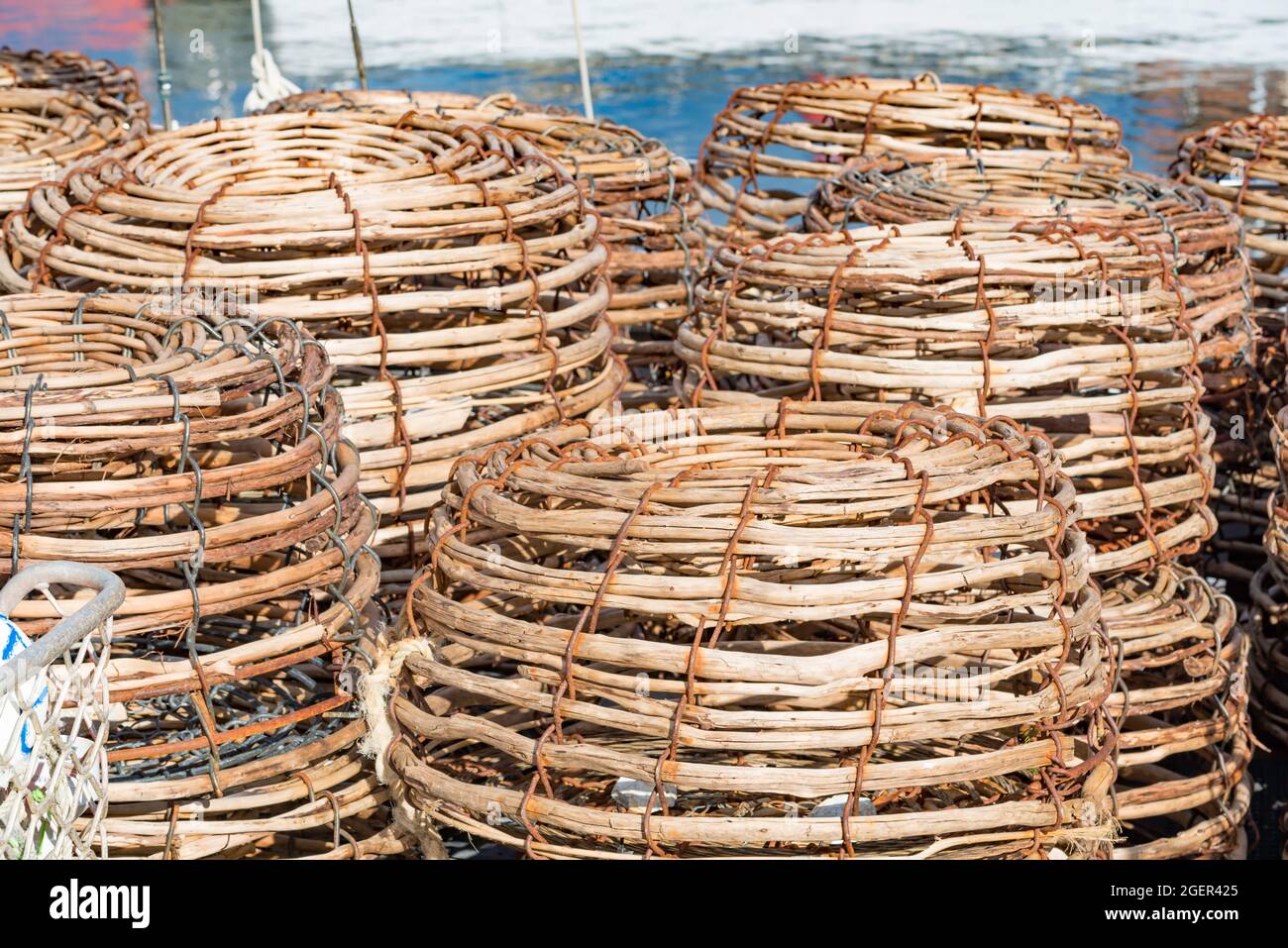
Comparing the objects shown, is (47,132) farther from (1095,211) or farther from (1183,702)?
(1183,702)

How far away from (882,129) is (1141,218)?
73cm

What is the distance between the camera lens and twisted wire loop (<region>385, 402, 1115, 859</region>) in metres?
1.34

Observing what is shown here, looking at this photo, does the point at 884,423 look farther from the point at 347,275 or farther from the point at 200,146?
the point at 200,146

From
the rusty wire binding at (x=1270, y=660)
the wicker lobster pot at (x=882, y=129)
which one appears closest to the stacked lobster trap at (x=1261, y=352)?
the rusty wire binding at (x=1270, y=660)

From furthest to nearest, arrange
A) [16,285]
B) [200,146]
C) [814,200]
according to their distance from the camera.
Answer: [814,200], [200,146], [16,285]

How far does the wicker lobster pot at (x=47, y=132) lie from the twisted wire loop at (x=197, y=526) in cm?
65

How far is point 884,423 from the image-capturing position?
67.7 inches

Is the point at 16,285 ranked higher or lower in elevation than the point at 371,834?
higher

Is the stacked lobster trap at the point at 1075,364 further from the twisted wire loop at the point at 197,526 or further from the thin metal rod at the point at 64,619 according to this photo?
the thin metal rod at the point at 64,619

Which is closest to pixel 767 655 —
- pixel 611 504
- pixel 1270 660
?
pixel 611 504

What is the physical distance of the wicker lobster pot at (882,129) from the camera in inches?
106

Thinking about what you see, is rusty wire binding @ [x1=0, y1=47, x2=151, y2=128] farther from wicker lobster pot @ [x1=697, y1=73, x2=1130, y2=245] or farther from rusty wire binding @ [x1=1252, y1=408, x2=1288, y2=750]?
rusty wire binding @ [x1=1252, y1=408, x2=1288, y2=750]
